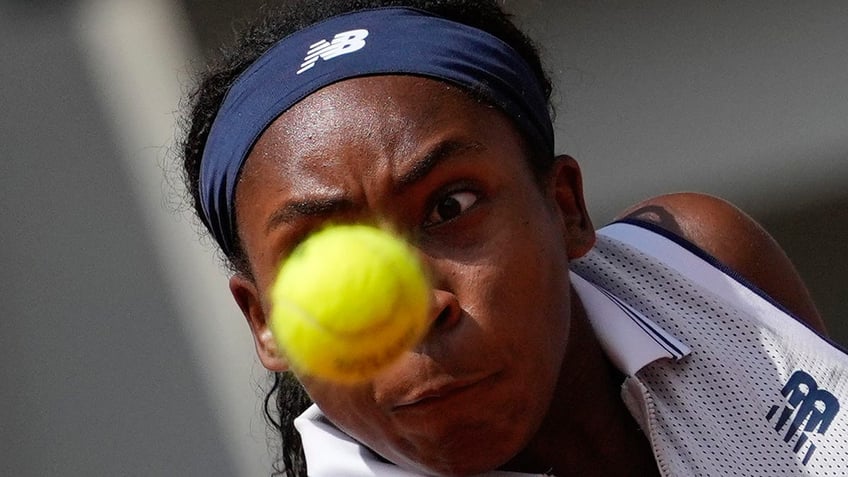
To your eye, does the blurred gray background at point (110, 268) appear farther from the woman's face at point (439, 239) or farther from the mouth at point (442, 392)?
the mouth at point (442, 392)

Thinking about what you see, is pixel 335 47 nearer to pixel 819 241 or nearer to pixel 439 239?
pixel 439 239

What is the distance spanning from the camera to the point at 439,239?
55.7 inches

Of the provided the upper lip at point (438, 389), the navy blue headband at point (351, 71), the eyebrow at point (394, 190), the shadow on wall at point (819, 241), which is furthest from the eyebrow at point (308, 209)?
the shadow on wall at point (819, 241)

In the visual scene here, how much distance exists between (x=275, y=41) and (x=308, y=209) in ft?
1.17

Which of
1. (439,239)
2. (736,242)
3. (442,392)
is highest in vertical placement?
(439,239)

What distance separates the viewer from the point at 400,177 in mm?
1403

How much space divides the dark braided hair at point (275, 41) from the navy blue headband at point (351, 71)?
1.7 inches

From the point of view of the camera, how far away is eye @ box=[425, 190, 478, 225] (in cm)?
143

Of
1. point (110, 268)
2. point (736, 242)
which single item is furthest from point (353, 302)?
point (110, 268)

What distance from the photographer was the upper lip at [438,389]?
1.33 meters

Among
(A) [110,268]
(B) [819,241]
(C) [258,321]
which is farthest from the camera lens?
(B) [819,241]

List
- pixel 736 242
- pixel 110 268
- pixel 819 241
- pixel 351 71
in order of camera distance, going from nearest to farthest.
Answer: pixel 351 71, pixel 736 242, pixel 110 268, pixel 819 241

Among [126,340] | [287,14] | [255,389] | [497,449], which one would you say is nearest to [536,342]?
[497,449]

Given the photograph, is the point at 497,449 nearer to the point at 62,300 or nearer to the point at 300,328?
the point at 300,328
